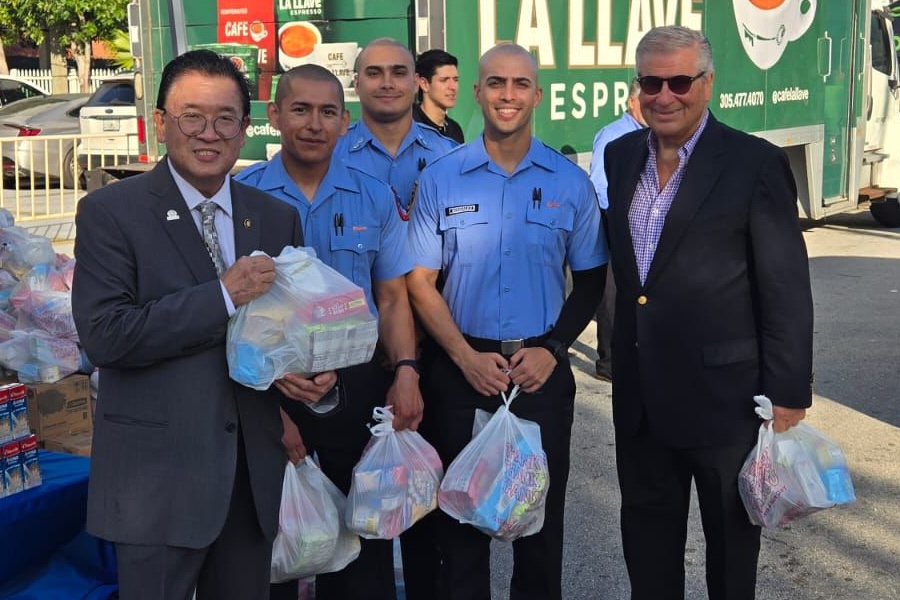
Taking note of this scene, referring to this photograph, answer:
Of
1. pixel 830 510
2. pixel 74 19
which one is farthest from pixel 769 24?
pixel 74 19

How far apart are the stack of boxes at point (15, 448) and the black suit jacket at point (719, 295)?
1963mm

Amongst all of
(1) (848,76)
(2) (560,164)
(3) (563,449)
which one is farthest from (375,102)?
(1) (848,76)

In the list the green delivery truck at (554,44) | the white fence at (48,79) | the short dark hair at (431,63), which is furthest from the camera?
the white fence at (48,79)

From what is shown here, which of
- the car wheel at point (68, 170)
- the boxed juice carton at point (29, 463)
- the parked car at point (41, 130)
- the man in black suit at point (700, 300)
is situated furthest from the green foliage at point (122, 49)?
the man in black suit at point (700, 300)

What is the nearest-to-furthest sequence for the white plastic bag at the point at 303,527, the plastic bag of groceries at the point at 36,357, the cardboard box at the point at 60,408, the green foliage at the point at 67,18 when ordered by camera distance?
the white plastic bag at the point at 303,527 < the cardboard box at the point at 60,408 < the plastic bag of groceries at the point at 36,357 < the green foliage at the point at 67,18

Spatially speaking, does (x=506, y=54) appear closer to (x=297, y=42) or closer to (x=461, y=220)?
(x=461, y=220)

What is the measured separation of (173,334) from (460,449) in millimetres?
1311

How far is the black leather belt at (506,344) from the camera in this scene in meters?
3.38

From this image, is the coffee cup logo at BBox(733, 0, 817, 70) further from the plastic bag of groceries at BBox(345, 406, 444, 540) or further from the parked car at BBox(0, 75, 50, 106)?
the parked car at BBox(0, 75, 50, 106)

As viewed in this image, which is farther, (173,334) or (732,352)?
(732,352)

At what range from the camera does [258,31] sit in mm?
7488

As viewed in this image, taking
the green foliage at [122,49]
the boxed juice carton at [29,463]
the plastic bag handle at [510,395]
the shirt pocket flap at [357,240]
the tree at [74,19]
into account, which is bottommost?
the boxed juice carton at [29,463]

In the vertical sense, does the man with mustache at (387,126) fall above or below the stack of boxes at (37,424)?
above

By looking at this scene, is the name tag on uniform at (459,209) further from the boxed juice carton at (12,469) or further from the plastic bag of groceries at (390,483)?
the boxed juice carton at (12,469)
